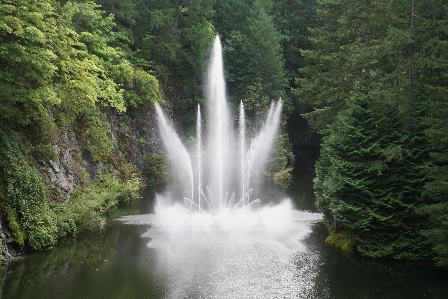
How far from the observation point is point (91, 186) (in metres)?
23.3

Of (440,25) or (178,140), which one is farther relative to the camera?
(178,140)

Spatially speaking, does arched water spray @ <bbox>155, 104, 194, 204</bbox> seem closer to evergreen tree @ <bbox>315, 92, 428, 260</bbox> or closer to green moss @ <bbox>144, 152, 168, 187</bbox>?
green moss @ <bbox>144, 152, 168, 187</bbox>

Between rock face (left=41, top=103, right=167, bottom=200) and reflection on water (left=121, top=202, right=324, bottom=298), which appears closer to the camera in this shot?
reflection on water (left=121, top=202, right=324, bottom=298)

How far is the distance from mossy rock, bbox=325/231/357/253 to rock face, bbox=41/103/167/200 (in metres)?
12.3

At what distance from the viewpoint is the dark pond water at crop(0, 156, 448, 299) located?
12945 mm

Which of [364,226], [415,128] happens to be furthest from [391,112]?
[364,226]

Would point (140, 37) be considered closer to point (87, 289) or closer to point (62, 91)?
point (62, 91)

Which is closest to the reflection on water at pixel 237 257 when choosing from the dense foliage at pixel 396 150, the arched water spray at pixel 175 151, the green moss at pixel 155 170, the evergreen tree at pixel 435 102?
the dense foliage at pixel 396 150

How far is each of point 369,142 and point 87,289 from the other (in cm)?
1160

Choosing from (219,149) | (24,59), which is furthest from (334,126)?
(24,59)

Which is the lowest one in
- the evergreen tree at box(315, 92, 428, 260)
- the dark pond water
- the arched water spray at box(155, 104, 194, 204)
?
the dark pond water

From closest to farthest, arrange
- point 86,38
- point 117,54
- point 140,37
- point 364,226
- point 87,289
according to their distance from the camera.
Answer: point 87,289
point 364,226
point 86,38
point 117,54
point 140,37

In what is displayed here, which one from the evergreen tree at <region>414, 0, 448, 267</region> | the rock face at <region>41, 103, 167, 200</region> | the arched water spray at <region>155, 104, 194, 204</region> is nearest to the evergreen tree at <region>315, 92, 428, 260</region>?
the evergreen tree at <region>414, 0, 448, 267</region>

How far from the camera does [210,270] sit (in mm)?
14562
